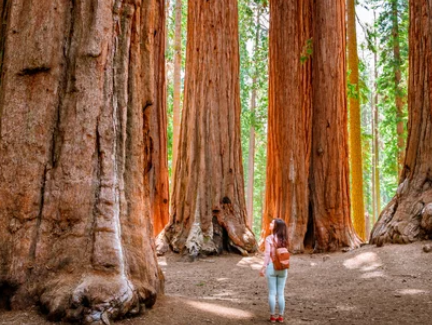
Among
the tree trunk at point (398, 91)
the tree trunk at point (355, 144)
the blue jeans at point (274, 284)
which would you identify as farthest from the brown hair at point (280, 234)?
the tree trunk at point (398, 91)

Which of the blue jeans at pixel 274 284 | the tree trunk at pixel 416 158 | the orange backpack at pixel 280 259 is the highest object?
the tree trunk at pixel 416 158

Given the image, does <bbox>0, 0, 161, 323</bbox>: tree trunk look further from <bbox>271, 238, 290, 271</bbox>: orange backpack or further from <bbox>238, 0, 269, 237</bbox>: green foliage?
<bbox>238, 0, 269, 237</bbox>: green foliage

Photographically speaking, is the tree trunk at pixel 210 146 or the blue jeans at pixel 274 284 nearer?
the blue jeans at pixel 274 284

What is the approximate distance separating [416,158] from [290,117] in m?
3.33

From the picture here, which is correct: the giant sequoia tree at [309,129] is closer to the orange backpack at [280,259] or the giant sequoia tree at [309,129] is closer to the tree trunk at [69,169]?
the orange backpack at [280,259]

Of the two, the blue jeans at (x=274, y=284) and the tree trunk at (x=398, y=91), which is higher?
the tree trunk at (x=398, y=91)

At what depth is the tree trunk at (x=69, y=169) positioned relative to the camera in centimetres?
428

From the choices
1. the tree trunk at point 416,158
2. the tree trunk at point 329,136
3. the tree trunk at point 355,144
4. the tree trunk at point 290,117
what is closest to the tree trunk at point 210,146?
the tree trunk at point 290,117

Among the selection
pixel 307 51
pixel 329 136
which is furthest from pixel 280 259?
pixel 307 51

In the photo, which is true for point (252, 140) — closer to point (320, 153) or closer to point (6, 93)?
point (320, 153)

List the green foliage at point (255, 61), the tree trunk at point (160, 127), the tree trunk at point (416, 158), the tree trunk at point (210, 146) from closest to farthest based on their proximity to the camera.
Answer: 1. the tree trunk at point (416, 158)
2. the tree trunk at point (210, 146)
3. the tree trunk at point (160, 127)
4. the green foliage at point (255, 61)

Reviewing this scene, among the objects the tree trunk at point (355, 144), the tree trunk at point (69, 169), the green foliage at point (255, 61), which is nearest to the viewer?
the tree trunk at point (69, 169)

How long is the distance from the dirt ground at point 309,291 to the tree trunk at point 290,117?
1420 millimetres

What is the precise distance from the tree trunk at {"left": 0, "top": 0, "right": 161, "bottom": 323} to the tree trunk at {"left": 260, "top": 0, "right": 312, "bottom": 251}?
7159 millimetres
